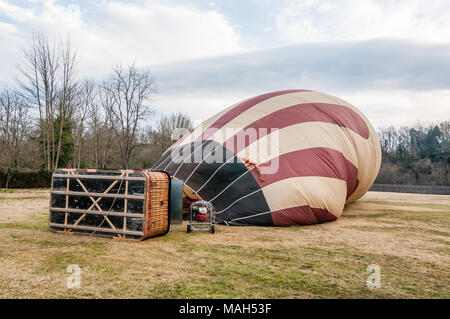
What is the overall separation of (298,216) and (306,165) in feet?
3.72

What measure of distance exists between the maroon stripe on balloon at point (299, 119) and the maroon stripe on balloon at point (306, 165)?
742 millimetres

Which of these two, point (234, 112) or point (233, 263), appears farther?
point (234, 112)

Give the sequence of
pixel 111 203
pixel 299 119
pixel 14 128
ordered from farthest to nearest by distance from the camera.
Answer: pixel 14 128
pixel 299 119
pixel 111 203

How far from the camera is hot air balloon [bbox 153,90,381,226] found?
6770 millimetres

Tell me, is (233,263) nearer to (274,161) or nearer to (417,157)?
(274,161)

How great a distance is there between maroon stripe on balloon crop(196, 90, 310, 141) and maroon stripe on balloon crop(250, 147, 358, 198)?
169cm

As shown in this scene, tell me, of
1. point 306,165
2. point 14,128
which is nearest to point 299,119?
point 306,165

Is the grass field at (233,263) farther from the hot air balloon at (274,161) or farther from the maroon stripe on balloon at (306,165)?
the maroon stripe on balloon at (306,165)

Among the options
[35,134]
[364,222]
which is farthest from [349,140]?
[35,134]

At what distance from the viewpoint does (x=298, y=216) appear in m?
6.75

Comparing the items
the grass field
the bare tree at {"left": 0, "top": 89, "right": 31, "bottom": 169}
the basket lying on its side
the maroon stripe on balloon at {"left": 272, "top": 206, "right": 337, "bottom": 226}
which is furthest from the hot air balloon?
the bare tree at {"left": 0, "top": 89, "right": 31, "bottom": 169}

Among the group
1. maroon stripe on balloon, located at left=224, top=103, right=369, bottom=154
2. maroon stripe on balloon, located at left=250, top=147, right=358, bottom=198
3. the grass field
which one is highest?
maroon stripe on balloon, located at left=224, top=103, right=369, bottom=154

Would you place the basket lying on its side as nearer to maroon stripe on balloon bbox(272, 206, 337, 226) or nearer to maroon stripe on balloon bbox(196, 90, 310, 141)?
maroon stripe on balloon bbox(272, 206, 337, 226)

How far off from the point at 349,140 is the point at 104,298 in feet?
23.3
